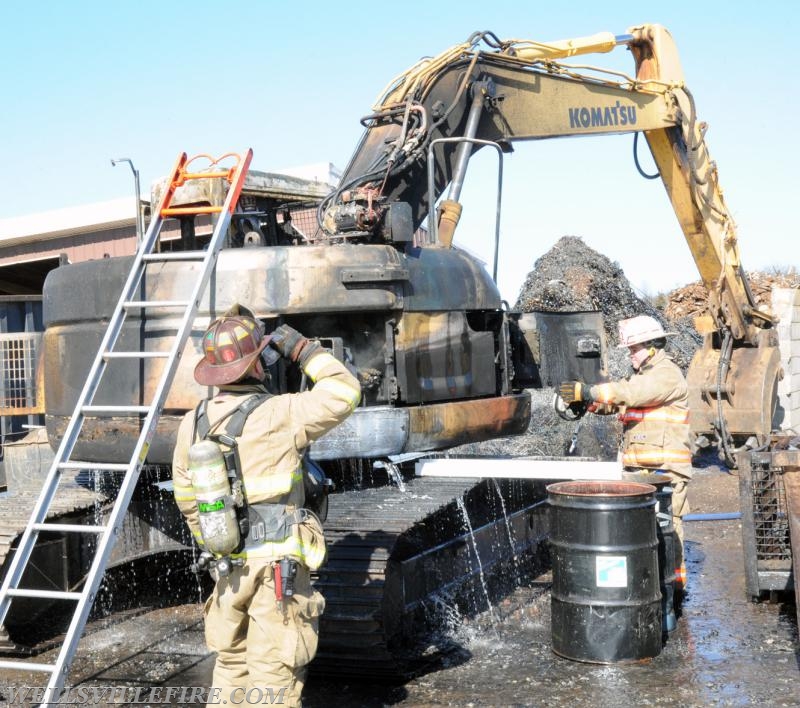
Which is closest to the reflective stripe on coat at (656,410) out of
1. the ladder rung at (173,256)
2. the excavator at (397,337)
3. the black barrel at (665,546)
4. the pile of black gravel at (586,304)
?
the black barrel at (665,546)

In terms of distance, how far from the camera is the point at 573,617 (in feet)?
18.9

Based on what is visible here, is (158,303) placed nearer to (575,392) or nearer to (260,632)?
(260,632)

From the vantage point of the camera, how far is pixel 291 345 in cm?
462

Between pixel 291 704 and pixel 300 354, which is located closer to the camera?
pixel 291 704

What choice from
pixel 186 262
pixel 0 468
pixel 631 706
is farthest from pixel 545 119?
pixel 0 468

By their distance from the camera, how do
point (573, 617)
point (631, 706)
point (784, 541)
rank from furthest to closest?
point (784, 541), point (573, 617), point (631, 706)

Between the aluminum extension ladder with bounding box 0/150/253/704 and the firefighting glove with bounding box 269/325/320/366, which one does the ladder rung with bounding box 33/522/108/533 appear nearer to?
the aluminum extension ladder with bounding box 0/150/253/704

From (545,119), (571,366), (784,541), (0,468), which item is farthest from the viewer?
(0,468)

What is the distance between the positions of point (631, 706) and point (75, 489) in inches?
157

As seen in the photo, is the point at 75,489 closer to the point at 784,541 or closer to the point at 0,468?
the point at 0,468

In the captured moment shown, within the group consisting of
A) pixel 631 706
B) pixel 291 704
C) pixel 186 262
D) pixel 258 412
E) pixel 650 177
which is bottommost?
pixel 631 706

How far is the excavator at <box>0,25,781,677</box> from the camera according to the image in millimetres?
5895

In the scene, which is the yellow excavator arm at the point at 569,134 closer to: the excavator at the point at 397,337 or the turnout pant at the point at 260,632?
the excavator at the point at 397,337

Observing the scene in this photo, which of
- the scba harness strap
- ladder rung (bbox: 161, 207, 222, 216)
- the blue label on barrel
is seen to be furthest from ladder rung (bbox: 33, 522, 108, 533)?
the blue label on barrel
